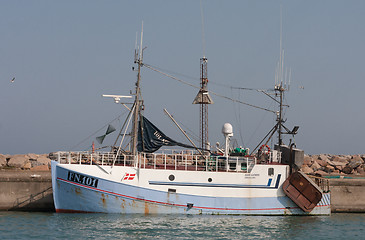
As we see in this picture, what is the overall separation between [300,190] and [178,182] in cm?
736

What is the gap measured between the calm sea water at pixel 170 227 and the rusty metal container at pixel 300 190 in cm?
93

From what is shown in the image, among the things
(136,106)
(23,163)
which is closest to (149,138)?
(136,106)

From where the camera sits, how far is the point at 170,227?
27578mm

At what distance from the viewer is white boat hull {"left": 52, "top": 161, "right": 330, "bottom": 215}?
30.4 meters

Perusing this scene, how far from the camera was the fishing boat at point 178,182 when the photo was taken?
99.9ft

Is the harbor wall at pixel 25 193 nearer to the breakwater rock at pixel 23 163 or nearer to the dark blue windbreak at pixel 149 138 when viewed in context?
the dark blue windbreak at pixel 149 138

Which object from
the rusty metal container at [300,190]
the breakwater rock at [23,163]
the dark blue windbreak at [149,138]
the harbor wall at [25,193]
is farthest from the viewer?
the breakwater rock at [23,163]

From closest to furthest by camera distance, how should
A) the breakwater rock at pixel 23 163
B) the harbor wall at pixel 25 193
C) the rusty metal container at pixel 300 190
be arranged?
the rusty metal container at pixel 300 190
the harbor wall at pixel 25 193
the breakwater rock at pixel 23 163

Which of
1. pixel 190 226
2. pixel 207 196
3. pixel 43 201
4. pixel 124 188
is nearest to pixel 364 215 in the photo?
pixel 207 196

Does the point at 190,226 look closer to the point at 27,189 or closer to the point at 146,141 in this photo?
the point at 146,141

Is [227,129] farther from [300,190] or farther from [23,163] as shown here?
[23,163]

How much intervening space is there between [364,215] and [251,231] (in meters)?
11.5

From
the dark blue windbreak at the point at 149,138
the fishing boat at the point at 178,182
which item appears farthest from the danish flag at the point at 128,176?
the dark blue windbreak at the point at 149,138

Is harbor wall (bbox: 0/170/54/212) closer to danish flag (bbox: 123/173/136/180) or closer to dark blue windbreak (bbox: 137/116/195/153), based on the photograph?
danish flag (bbox: 123/173/136/180)
